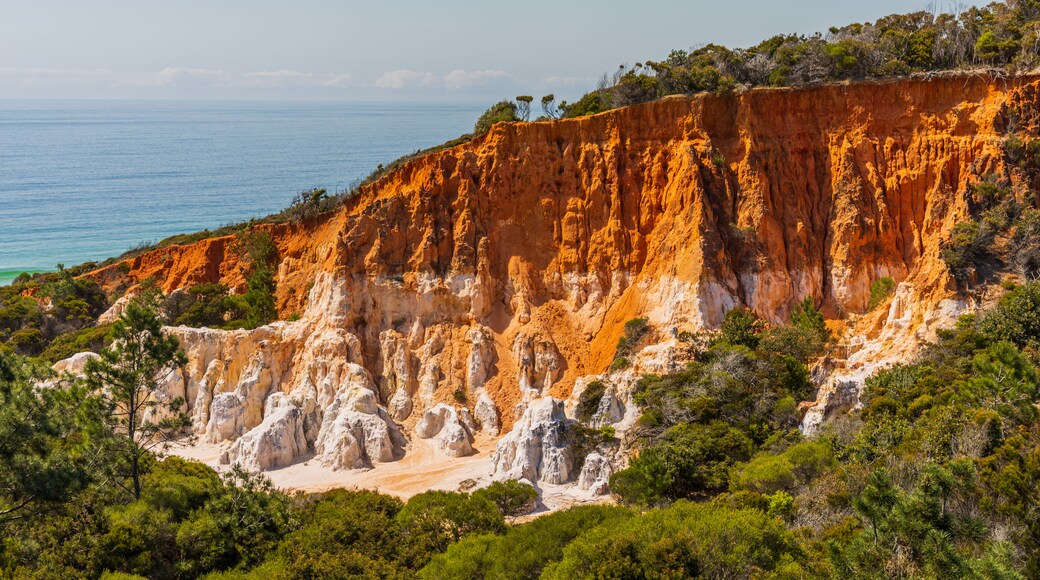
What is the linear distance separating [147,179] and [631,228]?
8960 cm

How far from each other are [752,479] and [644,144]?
756 inches

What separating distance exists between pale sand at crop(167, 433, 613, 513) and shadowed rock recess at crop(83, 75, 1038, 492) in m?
0.55

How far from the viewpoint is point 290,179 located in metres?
105

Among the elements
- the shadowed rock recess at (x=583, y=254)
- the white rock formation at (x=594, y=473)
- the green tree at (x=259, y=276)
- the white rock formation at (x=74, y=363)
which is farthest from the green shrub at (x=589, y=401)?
the white rock formation at (x=74, y=363)

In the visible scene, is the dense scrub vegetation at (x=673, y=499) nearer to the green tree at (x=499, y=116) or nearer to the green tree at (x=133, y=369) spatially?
the green tree at (x=133, y=369)

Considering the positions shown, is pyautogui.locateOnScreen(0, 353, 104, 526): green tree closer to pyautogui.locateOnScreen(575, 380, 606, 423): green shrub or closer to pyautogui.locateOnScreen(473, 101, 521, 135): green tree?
pyautogui.locateOnScreen(575, 380, 606, 423): green shrub

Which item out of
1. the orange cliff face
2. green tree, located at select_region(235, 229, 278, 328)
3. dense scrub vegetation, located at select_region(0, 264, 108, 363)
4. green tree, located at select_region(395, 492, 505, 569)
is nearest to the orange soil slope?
the orange cliff face

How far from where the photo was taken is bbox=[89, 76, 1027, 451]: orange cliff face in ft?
109

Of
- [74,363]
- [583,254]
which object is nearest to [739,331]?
[583,254]

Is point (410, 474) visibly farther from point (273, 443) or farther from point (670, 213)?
point (670, 213)

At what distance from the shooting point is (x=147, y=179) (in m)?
105

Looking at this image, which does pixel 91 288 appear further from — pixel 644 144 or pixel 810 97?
pixel 810 97

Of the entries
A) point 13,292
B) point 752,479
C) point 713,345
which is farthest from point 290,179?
point 752,479

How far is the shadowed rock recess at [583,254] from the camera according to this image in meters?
32.2
